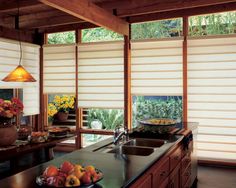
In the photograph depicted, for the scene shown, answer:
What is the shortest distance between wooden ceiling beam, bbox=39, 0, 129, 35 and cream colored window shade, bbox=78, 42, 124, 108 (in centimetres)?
61

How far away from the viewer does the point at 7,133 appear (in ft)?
12.6

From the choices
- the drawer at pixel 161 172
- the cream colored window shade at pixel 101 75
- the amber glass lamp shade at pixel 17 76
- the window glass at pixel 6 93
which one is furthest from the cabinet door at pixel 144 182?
the window glass at pixel 6 93

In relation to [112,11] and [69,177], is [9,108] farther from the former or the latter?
[112,11]

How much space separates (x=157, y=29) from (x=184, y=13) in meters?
0.63

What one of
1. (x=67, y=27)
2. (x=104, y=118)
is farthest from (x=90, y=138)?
(x=67, y=27)

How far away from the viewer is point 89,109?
21.6ft

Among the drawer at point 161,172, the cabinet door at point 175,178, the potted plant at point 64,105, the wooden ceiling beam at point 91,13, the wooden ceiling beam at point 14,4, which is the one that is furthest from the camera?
the potted plant at point 64,105

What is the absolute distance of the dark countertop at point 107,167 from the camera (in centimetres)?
191

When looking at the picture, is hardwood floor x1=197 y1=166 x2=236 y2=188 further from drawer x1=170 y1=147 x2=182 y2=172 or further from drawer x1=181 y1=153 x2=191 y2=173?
drawer x1=170 y1=147 x2=182 y2=172

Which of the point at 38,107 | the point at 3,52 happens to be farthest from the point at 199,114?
the point at 3,52

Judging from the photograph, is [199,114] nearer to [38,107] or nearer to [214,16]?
[214,16]

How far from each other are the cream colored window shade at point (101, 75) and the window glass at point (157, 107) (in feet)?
1.20

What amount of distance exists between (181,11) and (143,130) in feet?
9.44

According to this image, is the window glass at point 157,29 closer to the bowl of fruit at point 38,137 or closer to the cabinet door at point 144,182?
the bowl of fruit at point 38,137
